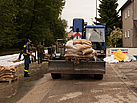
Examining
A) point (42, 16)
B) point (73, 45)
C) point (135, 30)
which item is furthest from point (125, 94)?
point (42, 16)

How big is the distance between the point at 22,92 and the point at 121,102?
10.8 ft

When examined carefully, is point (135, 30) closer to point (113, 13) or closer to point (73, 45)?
point (113, 13)

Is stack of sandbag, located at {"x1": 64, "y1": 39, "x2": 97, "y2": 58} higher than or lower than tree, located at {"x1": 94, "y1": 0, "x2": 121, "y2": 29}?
lower

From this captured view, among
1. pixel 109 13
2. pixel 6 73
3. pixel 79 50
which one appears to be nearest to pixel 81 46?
pixel 79 50

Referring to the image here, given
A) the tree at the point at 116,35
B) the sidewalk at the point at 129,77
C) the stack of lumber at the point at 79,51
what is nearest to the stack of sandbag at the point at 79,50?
the stack of lumber at the point at 79,51

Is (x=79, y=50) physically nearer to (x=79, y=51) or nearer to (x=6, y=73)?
(x=79, y=51)

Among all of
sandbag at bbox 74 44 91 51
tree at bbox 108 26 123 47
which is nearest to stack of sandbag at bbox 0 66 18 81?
sandbag at bbox 74 44 91 51

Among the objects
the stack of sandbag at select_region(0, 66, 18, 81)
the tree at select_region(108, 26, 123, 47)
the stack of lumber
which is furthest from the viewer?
the tree at select_region(108, 26, 123, 47)

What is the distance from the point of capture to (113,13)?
143 ft

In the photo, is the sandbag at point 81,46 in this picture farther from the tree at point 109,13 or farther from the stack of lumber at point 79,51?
the tree at point 109,13

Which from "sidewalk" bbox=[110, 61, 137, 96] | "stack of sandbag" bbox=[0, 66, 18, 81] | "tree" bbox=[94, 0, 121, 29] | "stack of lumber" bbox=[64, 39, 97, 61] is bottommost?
"sidewalk" bbox=[110, 61, 137, 96]

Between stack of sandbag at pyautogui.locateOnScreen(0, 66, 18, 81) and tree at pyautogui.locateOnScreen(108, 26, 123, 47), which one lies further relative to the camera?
tree at pyautogui.locateOnScreen(108, 26, 123, 47)

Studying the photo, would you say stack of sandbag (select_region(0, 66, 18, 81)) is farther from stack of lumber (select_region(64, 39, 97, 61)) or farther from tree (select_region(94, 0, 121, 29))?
tree (select_region(94, 0, 121, 29))

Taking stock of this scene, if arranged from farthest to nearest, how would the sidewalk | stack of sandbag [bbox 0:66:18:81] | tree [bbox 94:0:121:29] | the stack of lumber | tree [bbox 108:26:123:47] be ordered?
1. tree [bbox 94:0:121:29]
2. tree [bbox 108:26:123:47]
3. stack of sandbag [bbox 0:66:18:81]
4. the stack of lumber
5. the sidewalk
